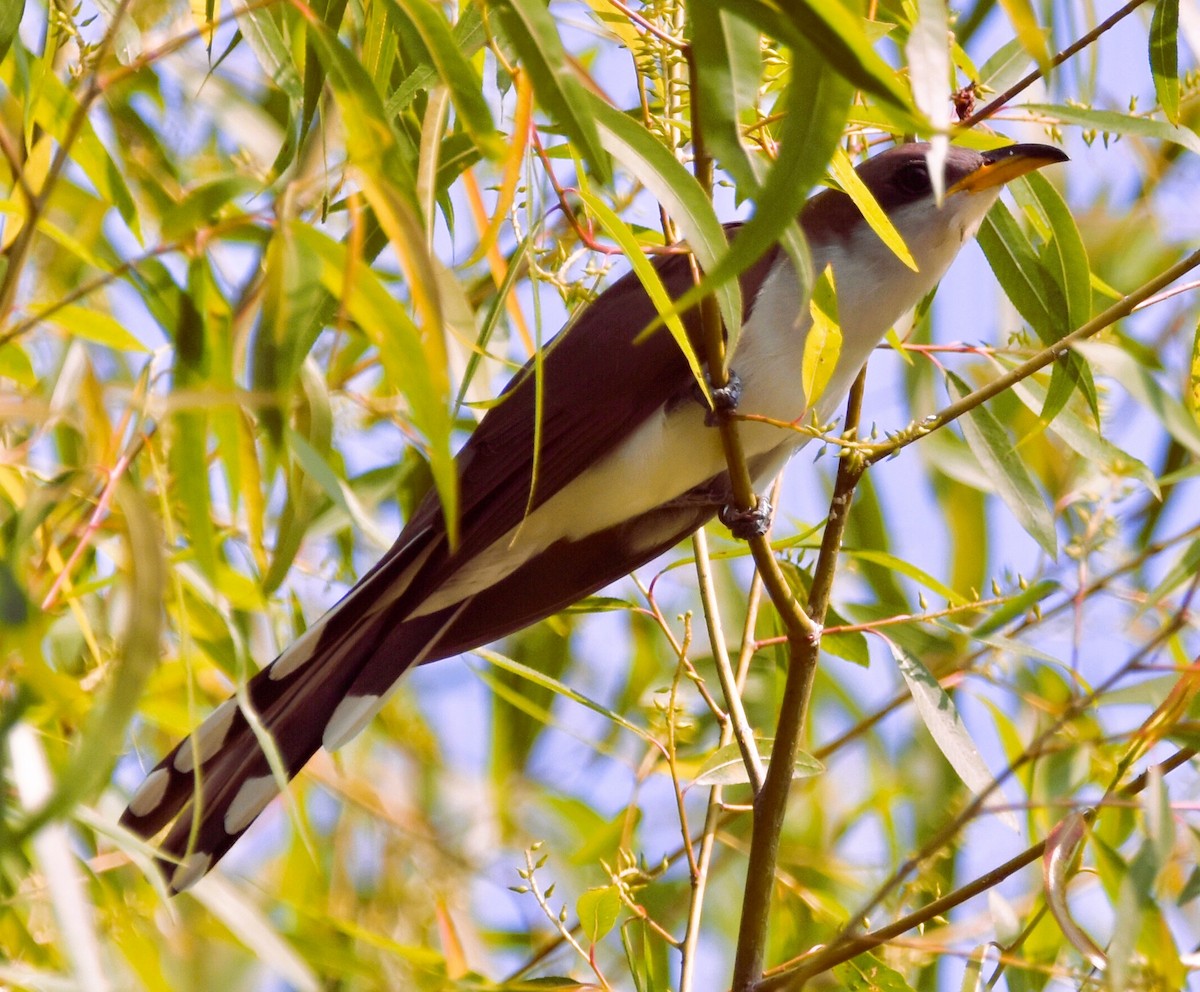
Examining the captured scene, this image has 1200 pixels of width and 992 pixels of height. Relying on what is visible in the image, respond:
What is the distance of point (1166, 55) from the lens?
5.76 feet

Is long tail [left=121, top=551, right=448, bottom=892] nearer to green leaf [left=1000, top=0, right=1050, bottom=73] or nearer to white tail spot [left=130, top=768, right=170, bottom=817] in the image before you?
white tail spot [left=130, top=768, right=170, bottom=817]

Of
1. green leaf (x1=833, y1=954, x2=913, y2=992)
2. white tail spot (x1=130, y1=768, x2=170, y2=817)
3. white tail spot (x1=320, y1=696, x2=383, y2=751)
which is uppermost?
white tail spot (x1=320, y1=696, x2=383, y2=751)

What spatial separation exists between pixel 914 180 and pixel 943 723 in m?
1.00

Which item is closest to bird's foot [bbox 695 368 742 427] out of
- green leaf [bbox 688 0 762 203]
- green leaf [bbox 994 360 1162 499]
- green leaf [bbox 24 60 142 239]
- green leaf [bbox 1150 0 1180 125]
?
green leaf [bbox 994 360 1162 499]

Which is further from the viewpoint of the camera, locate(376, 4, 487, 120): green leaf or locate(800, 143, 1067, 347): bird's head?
locate(800, 143, 1067, 347): bird's head

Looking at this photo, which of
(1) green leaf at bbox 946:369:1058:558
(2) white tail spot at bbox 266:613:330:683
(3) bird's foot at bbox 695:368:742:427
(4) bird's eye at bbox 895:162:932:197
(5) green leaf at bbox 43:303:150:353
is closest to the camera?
(5) green leaf at bbox 43:303:150:353

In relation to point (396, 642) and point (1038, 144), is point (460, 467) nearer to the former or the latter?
point (396, 642)

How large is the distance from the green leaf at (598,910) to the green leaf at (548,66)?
83cm

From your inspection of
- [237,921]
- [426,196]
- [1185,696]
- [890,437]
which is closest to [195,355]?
[426,196]

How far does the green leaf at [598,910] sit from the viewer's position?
1643 millimetres

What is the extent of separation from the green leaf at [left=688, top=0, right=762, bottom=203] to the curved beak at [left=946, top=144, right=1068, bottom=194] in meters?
0.92

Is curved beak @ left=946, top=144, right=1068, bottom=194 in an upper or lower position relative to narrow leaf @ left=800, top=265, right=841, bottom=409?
upper

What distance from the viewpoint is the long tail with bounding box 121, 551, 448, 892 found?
185 centimetres

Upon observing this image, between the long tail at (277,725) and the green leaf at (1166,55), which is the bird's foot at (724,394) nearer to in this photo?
the long tail at (277,725)
